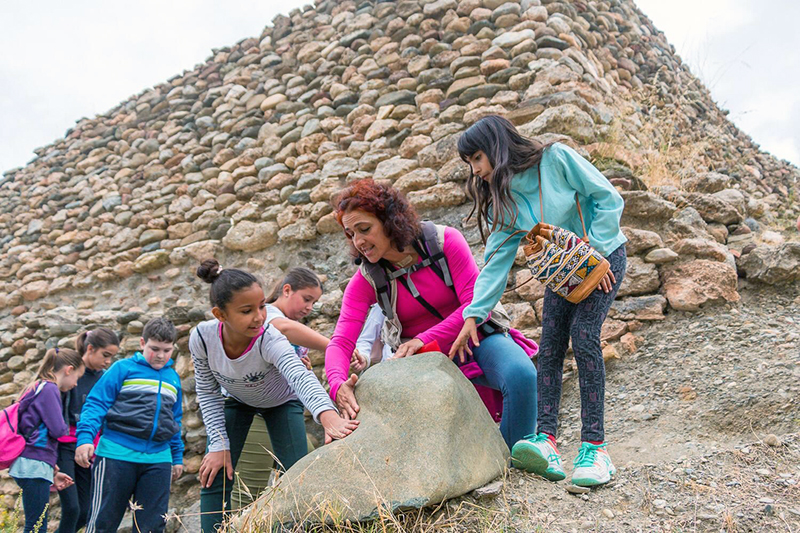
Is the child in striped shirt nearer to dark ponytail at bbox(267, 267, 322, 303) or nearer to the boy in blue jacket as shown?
the boy in blue jacket

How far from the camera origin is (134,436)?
2.85 meters

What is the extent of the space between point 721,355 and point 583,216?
1.05 metres

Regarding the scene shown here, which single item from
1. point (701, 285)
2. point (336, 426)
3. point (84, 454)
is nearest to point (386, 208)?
point (336, 426)

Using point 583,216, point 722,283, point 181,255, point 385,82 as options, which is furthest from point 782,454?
point 181,255

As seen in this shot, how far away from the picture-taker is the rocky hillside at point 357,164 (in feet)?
11.3

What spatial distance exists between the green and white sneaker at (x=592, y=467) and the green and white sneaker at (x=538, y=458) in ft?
0.24

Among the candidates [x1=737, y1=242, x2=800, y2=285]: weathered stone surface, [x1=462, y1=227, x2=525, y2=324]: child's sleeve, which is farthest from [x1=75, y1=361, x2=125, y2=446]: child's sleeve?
[x1=737, y1=242, x2=800, y2=285]: weathered stone surface

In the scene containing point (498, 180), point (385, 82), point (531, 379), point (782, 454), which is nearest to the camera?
point (782, 454)

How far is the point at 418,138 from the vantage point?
14.1ft

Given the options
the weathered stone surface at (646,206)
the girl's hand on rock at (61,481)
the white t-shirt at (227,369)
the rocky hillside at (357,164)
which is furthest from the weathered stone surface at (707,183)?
the girl's hand on rock at (61,481)

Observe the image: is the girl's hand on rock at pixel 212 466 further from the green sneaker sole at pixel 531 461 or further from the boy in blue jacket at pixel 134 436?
the green sneaker sole at pixel 531 461

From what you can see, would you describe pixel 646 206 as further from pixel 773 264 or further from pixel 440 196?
pixel 440 196

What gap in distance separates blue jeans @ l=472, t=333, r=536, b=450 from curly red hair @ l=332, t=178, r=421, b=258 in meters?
0.56

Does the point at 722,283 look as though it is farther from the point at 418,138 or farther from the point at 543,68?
the point at 418,138
